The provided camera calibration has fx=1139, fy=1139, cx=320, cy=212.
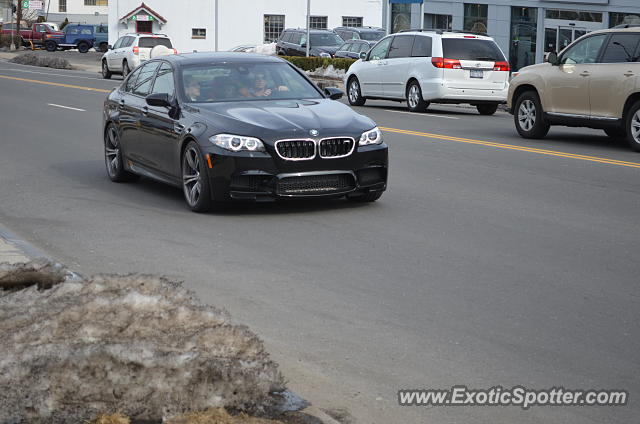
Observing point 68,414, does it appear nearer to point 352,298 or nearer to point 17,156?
point 352,298

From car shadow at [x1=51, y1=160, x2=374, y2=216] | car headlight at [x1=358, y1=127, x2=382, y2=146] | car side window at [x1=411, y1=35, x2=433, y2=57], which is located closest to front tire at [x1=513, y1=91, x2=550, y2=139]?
car side window at [x1=411, y1=35, x2=433, y2=57]

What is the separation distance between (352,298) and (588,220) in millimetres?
3831

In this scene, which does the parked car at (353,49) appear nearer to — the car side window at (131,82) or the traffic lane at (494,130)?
the traffic lane at (494,130)

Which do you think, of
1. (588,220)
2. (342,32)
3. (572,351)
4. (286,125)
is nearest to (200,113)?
(286,125)

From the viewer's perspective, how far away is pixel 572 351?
6219 mm

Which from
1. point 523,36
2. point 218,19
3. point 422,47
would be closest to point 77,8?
point 218,19

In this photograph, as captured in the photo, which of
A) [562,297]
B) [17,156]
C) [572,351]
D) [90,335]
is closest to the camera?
[90,335]

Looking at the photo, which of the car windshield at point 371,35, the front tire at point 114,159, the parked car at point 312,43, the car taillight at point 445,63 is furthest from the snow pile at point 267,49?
the front tire at point 114,159

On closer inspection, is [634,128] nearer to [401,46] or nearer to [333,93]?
[333,93]

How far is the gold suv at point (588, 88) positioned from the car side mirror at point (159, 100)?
26.1 feet

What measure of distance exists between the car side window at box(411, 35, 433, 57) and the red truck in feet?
204

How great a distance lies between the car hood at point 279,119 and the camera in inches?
417

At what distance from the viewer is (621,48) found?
17109 mm

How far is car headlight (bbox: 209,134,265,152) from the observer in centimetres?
1050
